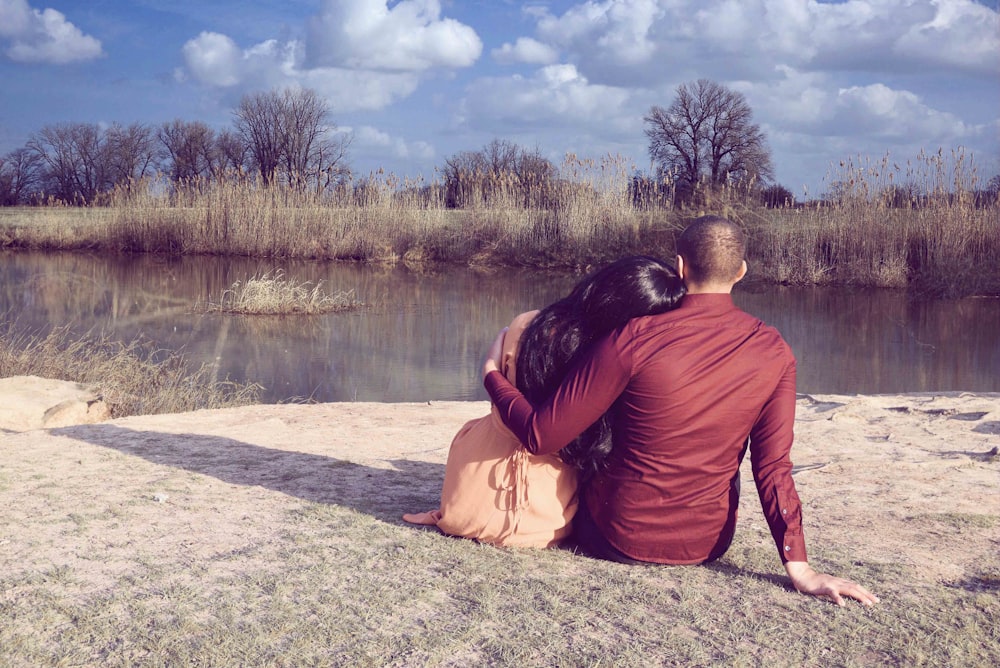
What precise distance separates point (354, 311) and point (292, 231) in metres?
7.57

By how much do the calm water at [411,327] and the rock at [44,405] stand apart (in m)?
1.82

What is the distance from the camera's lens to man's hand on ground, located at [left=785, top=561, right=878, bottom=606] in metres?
2.57

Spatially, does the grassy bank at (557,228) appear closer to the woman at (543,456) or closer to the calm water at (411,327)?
the calm water at (411,327)

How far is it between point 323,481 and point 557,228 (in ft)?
51.8

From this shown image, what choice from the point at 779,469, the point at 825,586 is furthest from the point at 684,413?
the point at 825,586

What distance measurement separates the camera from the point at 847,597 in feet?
8.60

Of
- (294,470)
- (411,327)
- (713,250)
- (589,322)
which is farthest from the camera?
(411,327)

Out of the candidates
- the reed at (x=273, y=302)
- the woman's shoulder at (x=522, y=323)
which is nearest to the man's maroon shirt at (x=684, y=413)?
the woman's shoulder at (x=522, y=323)

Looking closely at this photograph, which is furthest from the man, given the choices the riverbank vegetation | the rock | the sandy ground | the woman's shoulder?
the riverbank vegetation

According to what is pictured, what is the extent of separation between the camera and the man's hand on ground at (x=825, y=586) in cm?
257

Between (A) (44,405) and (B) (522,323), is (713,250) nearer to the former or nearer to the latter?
(B) (522,323)

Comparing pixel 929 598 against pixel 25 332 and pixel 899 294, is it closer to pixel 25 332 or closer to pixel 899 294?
pixel 25 332

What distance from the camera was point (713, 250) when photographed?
2561mm

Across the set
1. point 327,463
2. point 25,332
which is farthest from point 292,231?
point 327,463
